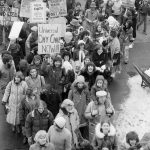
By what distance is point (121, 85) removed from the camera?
12.4 meters

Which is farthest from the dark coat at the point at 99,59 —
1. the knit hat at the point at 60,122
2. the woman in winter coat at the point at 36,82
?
the knit hat at the point at 60,122

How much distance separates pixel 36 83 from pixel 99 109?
1681 millimetres

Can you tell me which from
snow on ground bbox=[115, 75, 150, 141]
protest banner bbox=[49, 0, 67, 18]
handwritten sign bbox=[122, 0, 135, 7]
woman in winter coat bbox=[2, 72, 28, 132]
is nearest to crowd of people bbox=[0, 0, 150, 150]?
woman in winter coat bbox=[2, 72, 28, 132]

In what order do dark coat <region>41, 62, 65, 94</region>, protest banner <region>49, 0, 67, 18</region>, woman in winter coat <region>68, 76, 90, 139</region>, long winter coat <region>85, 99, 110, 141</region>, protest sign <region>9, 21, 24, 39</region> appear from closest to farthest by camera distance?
long winter coat <region>85, 99, 110, 141</region> < woman in winter coat <region>68, 76, 90, 139</region> < dark coat <region>41, 62, 65, 94</region> < protest sign <region>9, 21, 24, 39</region> < protest banner <region>49, 0, 67, 18</region>

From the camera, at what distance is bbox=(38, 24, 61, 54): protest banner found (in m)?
10.5

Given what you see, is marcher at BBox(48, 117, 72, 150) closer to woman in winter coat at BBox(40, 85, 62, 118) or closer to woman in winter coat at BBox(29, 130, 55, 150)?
woman in winter coat at BBox(29, 130, 55, 150)

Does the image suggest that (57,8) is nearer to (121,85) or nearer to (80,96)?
(121,85)

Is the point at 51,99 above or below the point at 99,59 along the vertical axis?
below

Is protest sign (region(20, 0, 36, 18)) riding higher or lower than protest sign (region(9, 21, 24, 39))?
higher

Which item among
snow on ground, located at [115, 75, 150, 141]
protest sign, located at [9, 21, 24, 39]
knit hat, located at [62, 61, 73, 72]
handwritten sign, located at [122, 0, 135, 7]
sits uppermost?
handwritten sign, located at [122, 0, 135, 7]

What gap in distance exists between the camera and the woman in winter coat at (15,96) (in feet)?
29.6

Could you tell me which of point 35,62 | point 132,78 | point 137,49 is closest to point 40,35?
point 35,62

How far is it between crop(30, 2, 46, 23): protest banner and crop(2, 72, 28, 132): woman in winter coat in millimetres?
3765

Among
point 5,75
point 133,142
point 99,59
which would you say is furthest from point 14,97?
point 133,142
